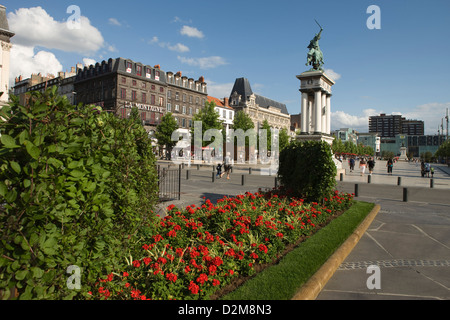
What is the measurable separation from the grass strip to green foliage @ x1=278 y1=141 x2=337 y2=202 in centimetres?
208

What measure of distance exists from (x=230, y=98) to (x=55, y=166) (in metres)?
79.8

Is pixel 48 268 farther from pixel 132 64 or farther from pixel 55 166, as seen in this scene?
pixel 132 64

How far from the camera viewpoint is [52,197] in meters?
2.45

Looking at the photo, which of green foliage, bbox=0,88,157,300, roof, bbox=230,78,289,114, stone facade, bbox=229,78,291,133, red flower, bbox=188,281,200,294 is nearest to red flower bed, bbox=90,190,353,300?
red flower, bbox=188,281,200,294

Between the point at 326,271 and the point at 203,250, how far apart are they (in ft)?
6.82

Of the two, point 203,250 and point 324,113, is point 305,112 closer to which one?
point 324,113

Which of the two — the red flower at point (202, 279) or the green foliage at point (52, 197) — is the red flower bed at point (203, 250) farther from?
the green foliage at point (52, 197)

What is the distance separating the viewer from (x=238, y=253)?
4645 millimetres

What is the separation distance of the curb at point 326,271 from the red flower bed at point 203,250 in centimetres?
83

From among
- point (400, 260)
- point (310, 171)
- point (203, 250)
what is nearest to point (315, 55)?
point (310, 171)

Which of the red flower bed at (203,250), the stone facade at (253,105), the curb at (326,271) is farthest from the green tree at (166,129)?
the curb at (326,271)

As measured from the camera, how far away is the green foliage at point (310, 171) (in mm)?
9281
